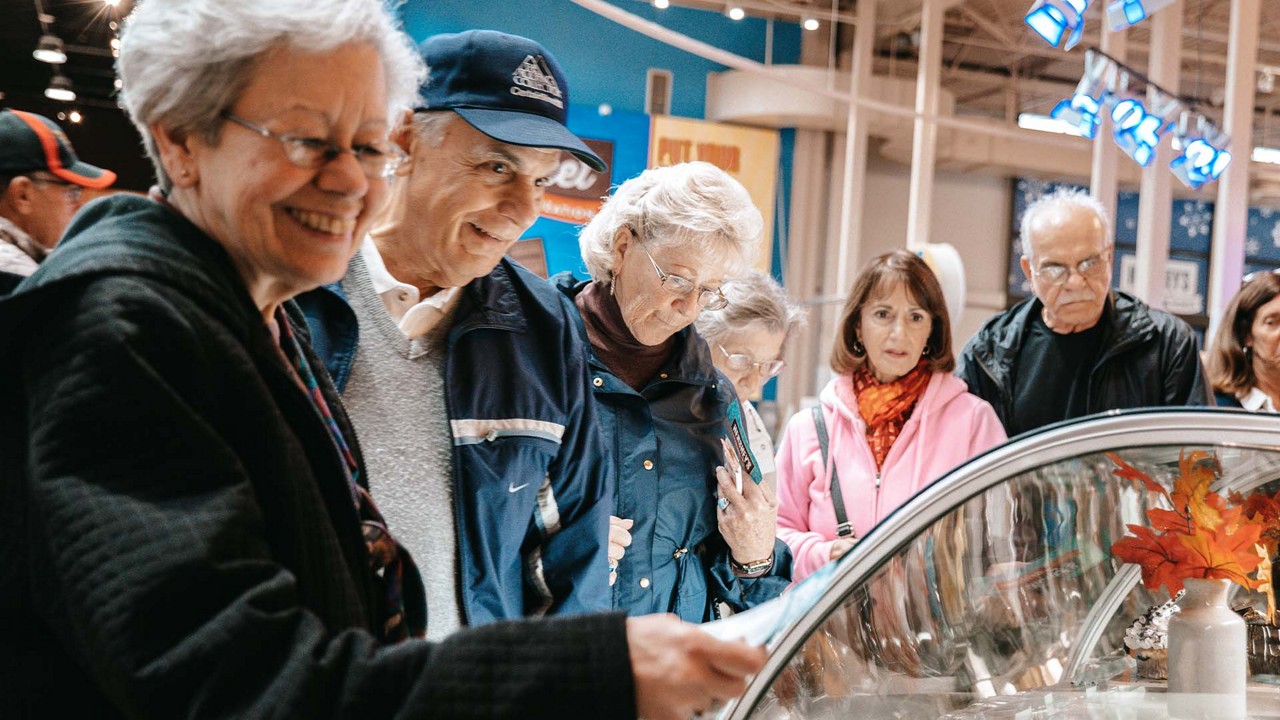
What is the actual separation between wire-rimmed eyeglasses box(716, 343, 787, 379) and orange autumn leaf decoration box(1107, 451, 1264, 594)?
5.76ft

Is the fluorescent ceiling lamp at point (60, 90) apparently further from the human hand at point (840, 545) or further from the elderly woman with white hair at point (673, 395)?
the human hand at point (840, 545)

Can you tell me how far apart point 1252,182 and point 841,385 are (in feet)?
43.0

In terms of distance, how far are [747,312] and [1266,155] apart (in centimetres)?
1380

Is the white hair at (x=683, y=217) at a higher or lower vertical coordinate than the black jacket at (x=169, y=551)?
higher

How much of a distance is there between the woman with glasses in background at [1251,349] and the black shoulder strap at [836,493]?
5.23ft

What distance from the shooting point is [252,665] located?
0.82 meters

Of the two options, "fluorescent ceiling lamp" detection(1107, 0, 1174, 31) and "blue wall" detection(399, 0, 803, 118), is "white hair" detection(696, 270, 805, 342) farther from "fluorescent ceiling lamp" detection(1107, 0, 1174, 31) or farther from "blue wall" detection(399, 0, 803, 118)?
"blue wall" detection(399, 0, 803, 118)

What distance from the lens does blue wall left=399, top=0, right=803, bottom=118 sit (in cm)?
1095

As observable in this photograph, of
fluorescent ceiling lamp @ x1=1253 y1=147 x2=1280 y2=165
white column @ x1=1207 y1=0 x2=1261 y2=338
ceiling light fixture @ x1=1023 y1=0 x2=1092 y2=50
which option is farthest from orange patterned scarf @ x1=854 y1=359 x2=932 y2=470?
fluorescent ceiling lamp @ x1=1253 y1=147 x2=1280 y2=165

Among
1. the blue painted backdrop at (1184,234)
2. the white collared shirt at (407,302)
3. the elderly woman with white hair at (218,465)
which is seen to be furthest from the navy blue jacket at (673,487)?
the blue painted backdrop at (1184,234)

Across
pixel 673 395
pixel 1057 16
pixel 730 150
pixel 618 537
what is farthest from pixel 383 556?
pixel 730 150

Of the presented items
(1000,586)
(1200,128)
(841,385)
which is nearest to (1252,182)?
(1200,128)

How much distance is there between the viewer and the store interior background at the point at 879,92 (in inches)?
454

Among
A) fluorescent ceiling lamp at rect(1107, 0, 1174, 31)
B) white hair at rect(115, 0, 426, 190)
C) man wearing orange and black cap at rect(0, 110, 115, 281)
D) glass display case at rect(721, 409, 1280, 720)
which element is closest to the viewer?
white hair at rect(115, 0, 426, 190)
